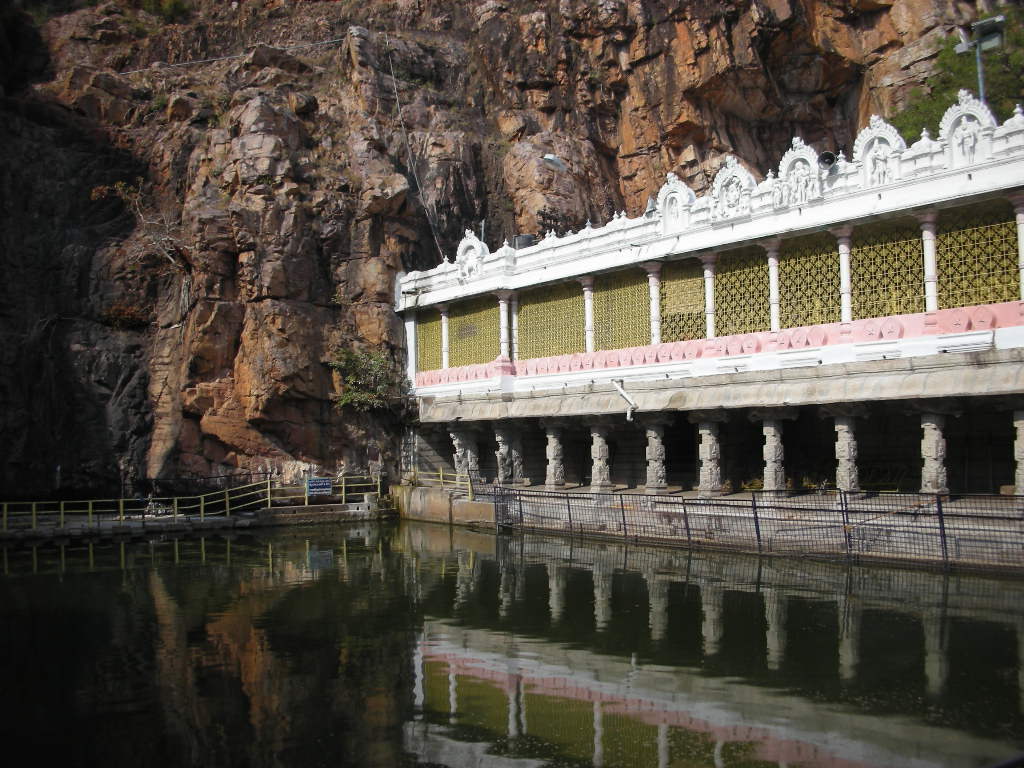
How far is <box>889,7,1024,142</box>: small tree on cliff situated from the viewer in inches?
1063

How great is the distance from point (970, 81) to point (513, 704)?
27085 millimetres

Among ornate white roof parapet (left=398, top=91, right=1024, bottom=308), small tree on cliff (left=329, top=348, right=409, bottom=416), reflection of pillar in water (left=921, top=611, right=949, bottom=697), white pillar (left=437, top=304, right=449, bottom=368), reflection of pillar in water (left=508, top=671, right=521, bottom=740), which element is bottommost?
reflection of pillar in water (left=508, top=671, right=521, bottom=740)

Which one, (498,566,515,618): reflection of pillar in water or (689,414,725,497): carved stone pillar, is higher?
(689,414,725,497): carved stone pillar

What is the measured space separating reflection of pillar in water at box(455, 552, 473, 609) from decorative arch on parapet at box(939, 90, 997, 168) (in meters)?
13.7

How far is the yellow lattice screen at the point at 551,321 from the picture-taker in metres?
27.7

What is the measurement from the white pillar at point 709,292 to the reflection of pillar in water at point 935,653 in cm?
1164

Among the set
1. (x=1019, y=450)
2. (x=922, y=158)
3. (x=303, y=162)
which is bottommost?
(x=1019, y=450)

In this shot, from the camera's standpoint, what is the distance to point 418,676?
11281 millimetres

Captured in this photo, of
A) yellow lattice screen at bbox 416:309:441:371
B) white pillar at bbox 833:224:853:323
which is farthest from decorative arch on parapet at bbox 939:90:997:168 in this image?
yellow lattice screen at bbox 416:309:441:371

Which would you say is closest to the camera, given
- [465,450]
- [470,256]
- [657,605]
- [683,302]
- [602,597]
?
[657,605]

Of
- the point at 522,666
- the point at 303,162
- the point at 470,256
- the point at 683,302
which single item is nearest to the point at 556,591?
the point at 522,666

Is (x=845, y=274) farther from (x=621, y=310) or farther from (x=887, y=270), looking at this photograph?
(x=621, y=310)

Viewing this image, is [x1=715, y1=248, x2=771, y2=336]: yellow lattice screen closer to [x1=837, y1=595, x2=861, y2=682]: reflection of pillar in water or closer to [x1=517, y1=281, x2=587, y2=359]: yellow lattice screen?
[x1=517, y1=281, x2=587, y2=359]: yellow lattice screen

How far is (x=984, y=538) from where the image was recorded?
1535 cm
